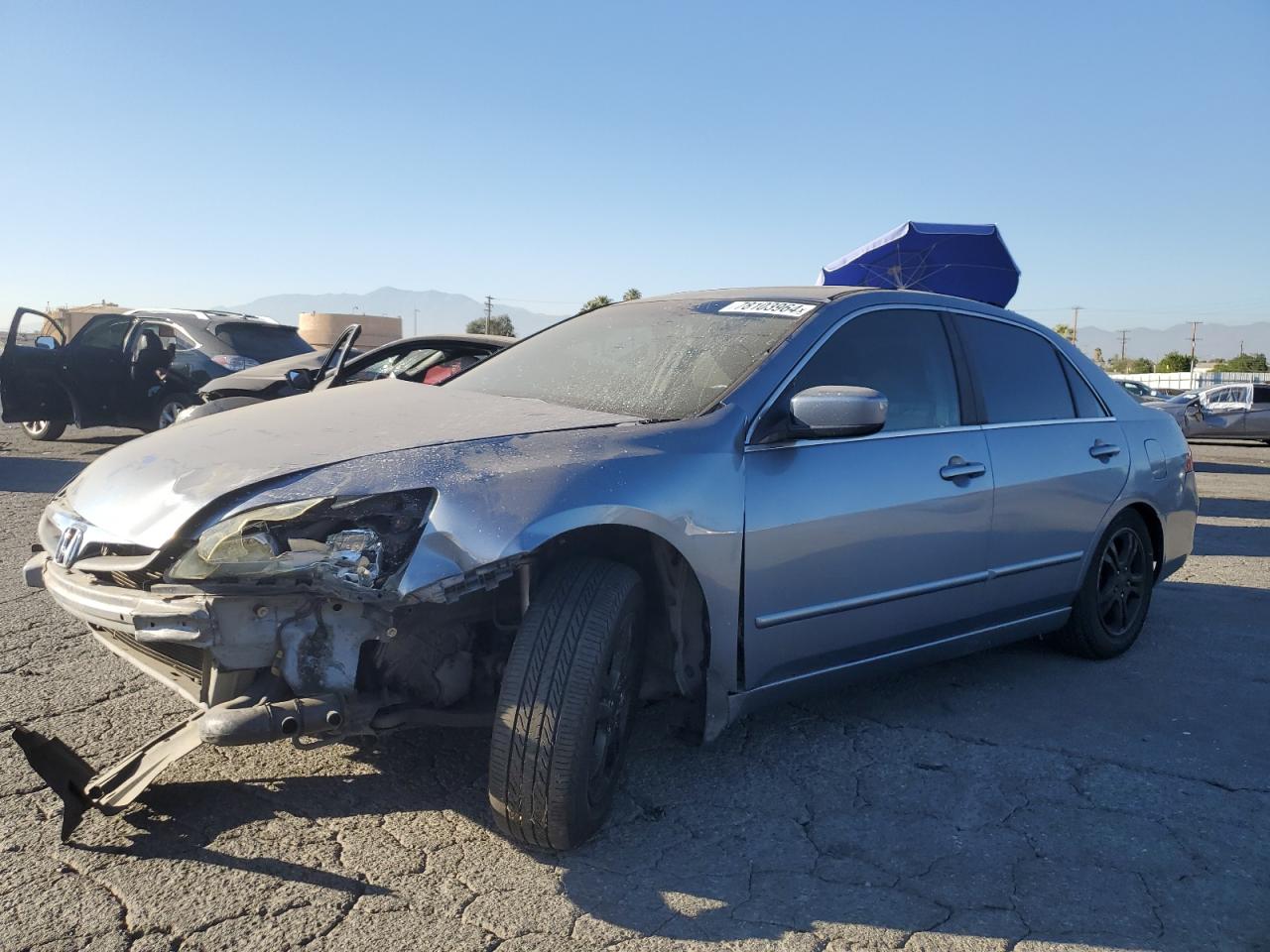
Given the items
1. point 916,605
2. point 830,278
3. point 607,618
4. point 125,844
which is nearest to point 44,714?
point 125,844

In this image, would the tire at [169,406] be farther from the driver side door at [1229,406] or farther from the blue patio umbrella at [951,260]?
the driver side door at [1229,406]

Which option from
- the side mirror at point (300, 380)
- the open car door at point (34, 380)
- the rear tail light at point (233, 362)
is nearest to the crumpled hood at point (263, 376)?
the side mirror at point (300, 380)

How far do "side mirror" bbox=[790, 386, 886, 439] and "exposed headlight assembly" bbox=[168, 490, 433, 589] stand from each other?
1144 mm

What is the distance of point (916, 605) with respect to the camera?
3365 millimetres

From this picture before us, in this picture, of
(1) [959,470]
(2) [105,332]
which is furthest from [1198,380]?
(1) [959,470]

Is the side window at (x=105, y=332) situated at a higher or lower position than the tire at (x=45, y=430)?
higher

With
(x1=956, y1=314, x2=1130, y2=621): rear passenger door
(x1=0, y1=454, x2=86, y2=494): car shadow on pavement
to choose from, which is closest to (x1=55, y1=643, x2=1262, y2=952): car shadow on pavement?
(x1=956, y1=314, x2=1130, y2=621): rear passenger door

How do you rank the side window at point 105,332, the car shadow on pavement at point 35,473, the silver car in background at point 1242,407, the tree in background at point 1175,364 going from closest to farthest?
the car shadow on pavement at point 35,473 < the side window at point 105,332 < the silver car in background at point 1242,407 < the tree in background at point 1175,364

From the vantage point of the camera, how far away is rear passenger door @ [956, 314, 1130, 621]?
Result: 373 centimetres

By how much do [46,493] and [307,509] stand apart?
7078mm

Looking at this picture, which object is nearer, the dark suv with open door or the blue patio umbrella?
the dark suv with open door

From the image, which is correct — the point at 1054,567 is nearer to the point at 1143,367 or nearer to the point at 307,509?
the point at 307,509

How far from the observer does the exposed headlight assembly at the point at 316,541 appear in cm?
225

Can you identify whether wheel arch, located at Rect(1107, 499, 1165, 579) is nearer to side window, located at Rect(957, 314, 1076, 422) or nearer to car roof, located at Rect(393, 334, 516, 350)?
side window, located at Rect(957, 314, 1076, 422)
